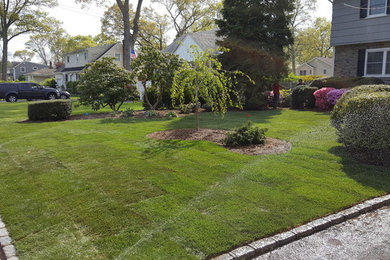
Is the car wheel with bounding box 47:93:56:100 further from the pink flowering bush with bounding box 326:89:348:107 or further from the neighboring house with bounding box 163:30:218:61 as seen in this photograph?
the pink flowering bush with bounding box 326:89:348:107

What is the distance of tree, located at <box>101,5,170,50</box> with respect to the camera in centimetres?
4716

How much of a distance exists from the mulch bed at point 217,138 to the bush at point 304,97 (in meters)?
8.30

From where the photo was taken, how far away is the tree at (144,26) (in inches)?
1857

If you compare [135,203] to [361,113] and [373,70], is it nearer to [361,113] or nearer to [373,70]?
[361,113]

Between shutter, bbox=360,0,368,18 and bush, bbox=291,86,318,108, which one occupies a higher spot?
shutter, bbox=360,0,368,18

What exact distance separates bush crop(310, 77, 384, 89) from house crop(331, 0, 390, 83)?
986mm

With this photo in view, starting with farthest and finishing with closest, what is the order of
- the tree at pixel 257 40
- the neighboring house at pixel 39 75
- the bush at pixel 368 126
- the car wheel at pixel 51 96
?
1. the neighboring house at pixel 39 75
2. the car wheel at pixel 51 96
3. the tree at pixel 257 40
4. the bush at pixel 368 126

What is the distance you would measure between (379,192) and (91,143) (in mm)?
6157

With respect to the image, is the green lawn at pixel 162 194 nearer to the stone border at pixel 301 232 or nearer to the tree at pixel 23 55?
the stone border at pixel 301 232

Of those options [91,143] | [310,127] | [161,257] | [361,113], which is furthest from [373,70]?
[161,257]

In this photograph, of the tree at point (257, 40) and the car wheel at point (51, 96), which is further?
the car wheel at point (51, 96)

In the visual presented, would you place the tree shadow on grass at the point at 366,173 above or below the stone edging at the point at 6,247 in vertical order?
above

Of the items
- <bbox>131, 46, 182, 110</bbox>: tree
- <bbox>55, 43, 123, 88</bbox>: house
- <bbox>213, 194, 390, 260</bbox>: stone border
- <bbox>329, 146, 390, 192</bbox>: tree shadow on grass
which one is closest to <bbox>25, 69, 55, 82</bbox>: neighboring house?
<bbox>55, 43, 123, 88</bbox>: house

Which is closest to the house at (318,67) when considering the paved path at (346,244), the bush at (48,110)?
the bush at (48,110)
